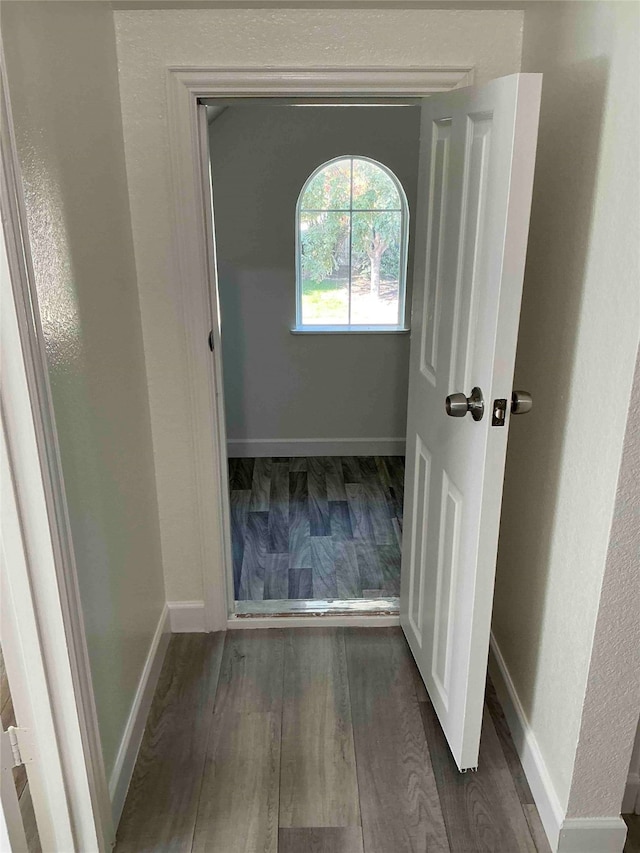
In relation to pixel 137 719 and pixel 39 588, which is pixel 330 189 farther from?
pixel 39 588

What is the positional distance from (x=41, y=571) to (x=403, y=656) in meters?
1.39

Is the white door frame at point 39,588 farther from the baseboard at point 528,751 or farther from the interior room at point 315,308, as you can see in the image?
the interior room at point 315,308

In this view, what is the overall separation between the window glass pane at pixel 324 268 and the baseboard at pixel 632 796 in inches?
114

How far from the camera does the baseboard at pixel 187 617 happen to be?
2.44m

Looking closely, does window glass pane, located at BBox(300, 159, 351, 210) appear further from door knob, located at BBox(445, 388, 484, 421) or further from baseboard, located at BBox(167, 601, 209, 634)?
door knob, located at BBox(445, 388, 484, 421)

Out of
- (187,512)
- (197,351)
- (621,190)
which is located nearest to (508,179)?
(621,190)

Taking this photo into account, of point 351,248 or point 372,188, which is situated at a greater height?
point 372,188

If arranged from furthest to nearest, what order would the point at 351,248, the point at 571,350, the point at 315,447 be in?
the point at 315,447 → the point at 351,248 → the point at 571,350

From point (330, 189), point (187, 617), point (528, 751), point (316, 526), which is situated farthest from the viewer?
point (330, 189)

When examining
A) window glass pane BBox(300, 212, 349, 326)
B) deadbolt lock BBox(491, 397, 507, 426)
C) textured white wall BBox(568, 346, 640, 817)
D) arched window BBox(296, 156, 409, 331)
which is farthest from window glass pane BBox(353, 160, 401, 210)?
textured white wall BBox(568, 346, 640, 817)

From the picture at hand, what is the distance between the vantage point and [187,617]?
8.04 feet

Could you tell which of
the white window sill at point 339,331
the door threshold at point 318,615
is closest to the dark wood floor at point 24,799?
the door threshold at point 318,615

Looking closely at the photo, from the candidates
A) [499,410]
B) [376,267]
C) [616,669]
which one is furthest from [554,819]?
[376,267]

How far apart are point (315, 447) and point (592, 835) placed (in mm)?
2802
